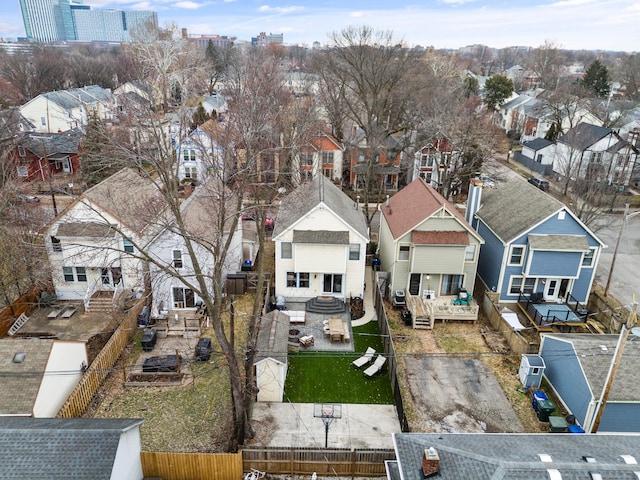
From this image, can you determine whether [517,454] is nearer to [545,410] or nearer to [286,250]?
[545,410]

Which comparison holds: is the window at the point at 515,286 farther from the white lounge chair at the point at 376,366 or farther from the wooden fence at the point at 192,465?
the wooden fence at the point at 192,465

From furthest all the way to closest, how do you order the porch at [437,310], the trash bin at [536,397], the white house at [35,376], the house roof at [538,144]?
the house roof at [538,144]
the porch at [437,310]
the trash bin at [536,397]
the white house at [35,376]

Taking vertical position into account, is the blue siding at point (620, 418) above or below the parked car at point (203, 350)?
above

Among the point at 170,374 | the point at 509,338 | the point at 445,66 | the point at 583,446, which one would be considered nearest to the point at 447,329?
the point at 509,338

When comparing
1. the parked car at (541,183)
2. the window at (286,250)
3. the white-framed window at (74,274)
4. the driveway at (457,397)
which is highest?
the window at (286,250)

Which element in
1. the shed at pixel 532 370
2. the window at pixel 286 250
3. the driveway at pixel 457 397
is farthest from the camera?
the window at pixel 286 250

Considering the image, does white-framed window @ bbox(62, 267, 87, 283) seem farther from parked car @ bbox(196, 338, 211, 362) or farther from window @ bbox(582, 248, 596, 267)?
window @ bbox(582, 248, 596, 267)

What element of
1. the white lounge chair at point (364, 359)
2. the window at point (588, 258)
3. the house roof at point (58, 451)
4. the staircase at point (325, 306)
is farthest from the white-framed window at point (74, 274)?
the window at point (588, 258)
